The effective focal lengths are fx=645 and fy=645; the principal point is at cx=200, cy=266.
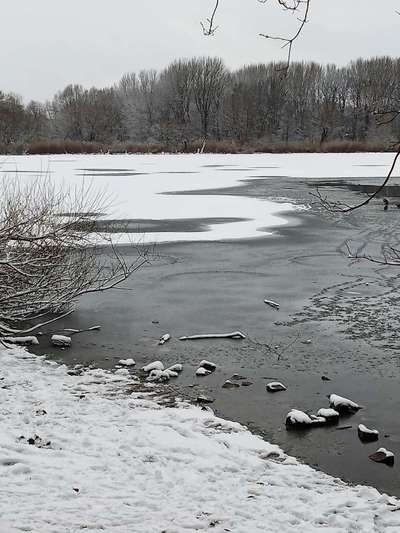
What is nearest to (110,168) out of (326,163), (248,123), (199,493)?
(326,163)

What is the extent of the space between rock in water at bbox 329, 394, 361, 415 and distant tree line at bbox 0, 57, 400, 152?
61470mm

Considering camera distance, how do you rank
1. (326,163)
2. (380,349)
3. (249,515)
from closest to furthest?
(249,515), (380,349), (326,163)

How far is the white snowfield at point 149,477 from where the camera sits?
409 centimetres

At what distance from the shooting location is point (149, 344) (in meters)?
7.93

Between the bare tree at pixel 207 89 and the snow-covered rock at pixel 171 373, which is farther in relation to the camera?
the bare tree at pixel 207 89

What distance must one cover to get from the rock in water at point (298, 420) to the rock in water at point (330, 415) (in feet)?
0.53

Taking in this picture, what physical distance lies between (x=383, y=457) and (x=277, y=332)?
3.24 meters

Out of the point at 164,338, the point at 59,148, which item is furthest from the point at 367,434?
the point at 59,148

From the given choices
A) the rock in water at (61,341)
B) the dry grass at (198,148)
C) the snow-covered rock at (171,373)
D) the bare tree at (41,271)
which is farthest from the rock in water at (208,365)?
the dry grass at (198,148)

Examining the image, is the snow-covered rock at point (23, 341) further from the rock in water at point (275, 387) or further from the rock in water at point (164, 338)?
the rock in water at point (275, 387)

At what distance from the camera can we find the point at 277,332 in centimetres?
828

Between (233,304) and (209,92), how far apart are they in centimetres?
6761

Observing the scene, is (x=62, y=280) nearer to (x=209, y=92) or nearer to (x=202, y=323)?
(x=202, y=323)

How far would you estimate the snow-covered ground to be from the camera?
56.3 feet
